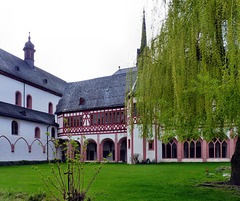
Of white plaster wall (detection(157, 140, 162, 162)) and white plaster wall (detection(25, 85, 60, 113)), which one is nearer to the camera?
white plaster wall (detection(157, 140, 162, 162))

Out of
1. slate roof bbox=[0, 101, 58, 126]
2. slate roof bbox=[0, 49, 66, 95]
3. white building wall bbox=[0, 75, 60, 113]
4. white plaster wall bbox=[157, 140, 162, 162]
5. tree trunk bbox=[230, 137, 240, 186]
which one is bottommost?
white plaster wall bbox=[157, 140, 162, 162]

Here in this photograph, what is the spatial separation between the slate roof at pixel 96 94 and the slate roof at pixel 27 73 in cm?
331

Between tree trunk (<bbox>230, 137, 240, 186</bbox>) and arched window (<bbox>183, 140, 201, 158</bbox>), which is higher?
tree trunk (<bbox>230, 137, 240, 186</bbox>)

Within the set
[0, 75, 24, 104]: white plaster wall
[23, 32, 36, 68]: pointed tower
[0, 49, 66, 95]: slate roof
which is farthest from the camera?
[23, 32, 36, 68]: pointed tower

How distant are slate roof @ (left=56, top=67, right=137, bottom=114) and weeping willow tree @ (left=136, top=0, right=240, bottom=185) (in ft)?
69.2

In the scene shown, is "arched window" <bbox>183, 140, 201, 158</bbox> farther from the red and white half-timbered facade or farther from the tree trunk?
the tree trunk

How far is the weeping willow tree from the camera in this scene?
6.34 metres

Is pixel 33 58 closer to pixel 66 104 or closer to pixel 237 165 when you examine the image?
pixel 66 104

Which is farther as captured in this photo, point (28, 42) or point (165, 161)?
point (28, 42)

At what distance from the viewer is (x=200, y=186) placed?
10062 millimetres

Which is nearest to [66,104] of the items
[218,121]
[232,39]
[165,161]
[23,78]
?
[23,78]

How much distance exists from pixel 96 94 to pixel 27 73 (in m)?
9.01

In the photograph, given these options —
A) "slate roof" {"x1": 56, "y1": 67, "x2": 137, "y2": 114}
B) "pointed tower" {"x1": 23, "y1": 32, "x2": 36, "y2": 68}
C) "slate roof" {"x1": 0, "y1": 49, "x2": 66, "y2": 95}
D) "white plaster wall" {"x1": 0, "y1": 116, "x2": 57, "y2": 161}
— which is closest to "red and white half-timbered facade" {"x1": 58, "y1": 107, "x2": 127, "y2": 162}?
"slate roof" {"x1": 56, "y1": 67, "x2": 137, "y2": 114}

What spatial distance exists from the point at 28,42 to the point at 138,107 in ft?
106
